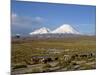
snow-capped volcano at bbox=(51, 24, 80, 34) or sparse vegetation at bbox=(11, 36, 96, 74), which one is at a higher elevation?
snow-capped volcano at bbox=(51, 24, 80, 34)

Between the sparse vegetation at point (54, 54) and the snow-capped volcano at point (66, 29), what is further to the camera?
the snow-capped volcano at point (66, 29)

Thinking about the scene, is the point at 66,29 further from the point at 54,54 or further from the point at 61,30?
the point at 54,54

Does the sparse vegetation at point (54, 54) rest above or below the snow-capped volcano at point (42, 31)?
below

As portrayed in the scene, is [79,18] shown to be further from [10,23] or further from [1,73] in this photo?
[1,73]

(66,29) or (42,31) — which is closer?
(42,31)

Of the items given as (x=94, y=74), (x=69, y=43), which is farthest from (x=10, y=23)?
(x=94, y=74)

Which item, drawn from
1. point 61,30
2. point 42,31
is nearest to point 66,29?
point 61,30

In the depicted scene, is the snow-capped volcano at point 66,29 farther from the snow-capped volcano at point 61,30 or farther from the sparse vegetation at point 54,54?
the sparse vegetation at point 54,54

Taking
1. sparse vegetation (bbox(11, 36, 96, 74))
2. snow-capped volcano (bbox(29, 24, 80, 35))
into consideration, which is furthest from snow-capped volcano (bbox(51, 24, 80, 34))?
sparse vegetation (bbox(11, 36, 96, 74))

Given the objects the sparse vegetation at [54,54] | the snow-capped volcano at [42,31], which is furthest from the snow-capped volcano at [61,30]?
the sparse vegetation at [54,54]

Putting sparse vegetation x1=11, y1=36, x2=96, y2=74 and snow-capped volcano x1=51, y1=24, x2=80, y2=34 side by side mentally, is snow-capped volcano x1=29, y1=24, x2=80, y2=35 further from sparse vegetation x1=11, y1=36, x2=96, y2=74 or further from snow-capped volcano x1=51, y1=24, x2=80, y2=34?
sparse vegetation x1=11, y1=36, x2=96, y2=74
